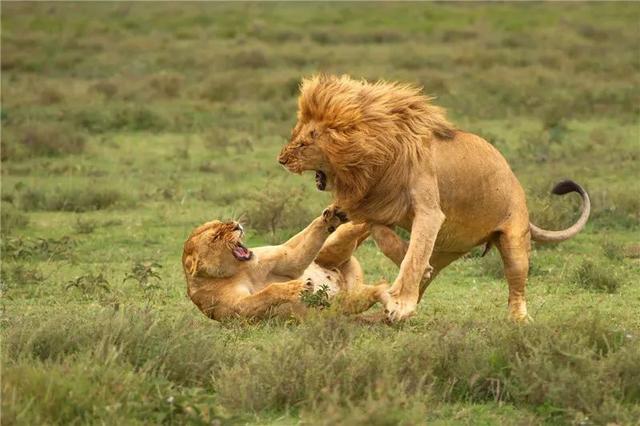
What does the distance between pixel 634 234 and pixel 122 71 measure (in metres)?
19.3

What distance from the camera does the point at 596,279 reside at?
9.45 meters

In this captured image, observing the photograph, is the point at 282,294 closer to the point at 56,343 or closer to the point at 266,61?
the point at 56,343

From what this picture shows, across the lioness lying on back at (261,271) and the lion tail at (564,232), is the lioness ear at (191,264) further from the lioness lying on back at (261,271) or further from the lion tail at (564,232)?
the lion tail at (564,232)

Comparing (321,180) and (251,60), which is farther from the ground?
(321,180)

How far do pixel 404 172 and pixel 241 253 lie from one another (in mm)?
1139

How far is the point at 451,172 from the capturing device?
7.55 m

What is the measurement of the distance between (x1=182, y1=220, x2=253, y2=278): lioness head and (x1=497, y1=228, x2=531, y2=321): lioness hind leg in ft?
4.96

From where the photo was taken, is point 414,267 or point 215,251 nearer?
point 414,267

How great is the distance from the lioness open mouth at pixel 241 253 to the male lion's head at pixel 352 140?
72cm

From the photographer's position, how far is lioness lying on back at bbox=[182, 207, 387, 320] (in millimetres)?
7488

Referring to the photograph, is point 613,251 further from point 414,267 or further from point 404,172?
point 414,267

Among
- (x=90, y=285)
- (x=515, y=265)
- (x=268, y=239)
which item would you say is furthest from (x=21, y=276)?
(x=515, y=265)

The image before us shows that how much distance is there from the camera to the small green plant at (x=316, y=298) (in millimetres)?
7340

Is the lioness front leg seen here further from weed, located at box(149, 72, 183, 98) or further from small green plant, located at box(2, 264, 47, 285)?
weed, located at box(149, 72, 183, 98)
